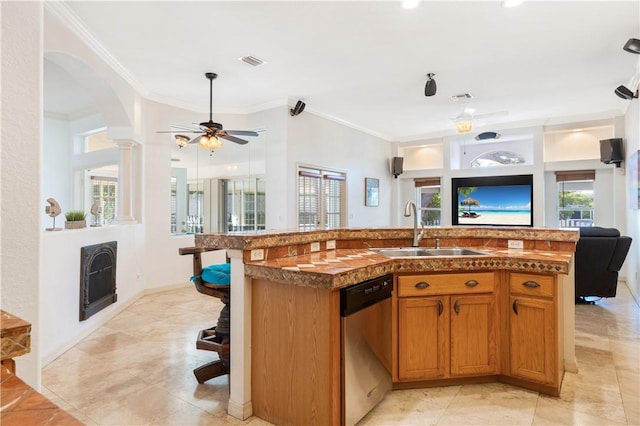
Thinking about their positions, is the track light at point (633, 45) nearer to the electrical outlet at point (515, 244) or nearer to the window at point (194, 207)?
the electrical outlet at point (515, 244)

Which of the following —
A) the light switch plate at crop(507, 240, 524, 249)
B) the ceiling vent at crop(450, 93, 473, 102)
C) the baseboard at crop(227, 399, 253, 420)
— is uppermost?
the ceiling vent at crop(450, 93, 473, 102)

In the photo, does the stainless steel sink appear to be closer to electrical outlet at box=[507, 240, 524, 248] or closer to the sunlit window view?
electrical outlet at box=[507, 240, 524, 248]

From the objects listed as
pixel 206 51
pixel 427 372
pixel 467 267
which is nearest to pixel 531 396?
pixel 427 372

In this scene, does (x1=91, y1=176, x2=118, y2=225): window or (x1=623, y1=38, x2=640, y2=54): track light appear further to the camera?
(x1=91, y1=176, x2=118, y2=225): window

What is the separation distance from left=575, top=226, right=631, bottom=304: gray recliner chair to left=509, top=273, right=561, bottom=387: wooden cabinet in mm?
2547

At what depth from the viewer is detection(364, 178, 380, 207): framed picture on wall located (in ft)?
24.7

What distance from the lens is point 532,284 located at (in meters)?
2.36

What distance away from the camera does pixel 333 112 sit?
623 centimetres

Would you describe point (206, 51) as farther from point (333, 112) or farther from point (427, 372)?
point (427, 372)

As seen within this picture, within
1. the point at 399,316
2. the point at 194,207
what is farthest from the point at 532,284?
the point at 194,207

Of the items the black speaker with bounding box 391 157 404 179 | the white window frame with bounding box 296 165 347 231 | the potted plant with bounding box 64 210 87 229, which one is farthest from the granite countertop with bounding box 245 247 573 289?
the black speaker with bounding box 391 157 404 179

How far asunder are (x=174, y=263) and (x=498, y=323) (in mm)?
4584

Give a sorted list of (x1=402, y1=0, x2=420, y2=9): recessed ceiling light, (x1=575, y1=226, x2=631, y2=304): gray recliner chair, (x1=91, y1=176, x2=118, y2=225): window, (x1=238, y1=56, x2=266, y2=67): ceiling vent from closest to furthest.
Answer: (x1=402, y1=0, x2=420, y2=9): recessed ceiling light < (x1=238, y1=56, x2=266, y2=67): ceiling vent < (x1=575, y1=226, x2=631, y2=304): gray recliner chair < (x1=91, y1=176, x2=118, y2=225): window

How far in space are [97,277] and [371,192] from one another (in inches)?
214
